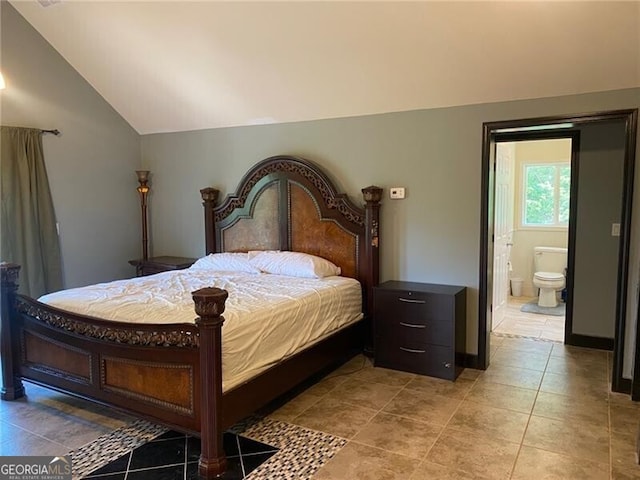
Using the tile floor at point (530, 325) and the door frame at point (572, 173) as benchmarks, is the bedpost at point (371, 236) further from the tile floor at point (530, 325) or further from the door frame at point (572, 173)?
the tile floor at point (530, 325)

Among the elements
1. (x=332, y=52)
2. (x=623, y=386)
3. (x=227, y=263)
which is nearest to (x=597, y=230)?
(x=623, y=386)

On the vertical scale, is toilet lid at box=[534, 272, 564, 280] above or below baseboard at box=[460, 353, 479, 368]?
above

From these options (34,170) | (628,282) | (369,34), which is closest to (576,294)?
(628,282)

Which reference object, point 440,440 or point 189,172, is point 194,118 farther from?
point 440,440

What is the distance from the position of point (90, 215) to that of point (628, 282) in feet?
16.4

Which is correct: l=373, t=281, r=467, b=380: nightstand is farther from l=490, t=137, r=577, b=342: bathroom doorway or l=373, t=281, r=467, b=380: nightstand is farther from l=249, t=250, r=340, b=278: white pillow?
l=490, t=137, r=577, b=342: bathroom doorway

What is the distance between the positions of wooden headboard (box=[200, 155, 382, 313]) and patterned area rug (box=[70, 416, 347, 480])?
5.36ft

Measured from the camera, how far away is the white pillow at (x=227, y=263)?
14.6ft

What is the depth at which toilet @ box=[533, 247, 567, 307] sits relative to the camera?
6.05 meters

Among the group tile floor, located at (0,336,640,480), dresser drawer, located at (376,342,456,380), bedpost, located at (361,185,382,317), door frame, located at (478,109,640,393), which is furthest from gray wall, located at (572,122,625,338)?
bedpost, located at (361,185,382,317)

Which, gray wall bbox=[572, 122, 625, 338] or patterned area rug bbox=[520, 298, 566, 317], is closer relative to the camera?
gray wall bbox=[572, 122, 625, 338]

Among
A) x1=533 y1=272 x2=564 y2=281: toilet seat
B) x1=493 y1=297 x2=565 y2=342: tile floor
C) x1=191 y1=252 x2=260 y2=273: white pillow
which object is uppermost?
x1=191 y1=252 x2=260 y2=273: white pillow

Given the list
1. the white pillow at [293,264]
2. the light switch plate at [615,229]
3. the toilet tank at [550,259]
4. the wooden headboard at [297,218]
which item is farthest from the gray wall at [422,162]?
the toilet tank at [550,259]

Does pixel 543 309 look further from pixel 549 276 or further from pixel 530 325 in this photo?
pixel 530 325
